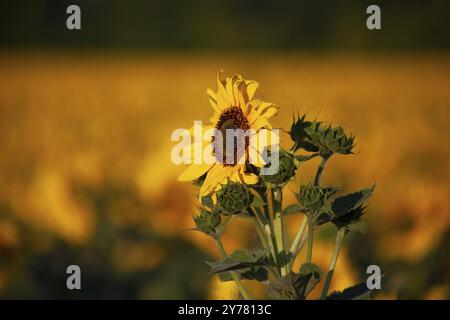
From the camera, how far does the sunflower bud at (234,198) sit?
1043mm

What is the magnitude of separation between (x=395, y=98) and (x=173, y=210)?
119 centimetres

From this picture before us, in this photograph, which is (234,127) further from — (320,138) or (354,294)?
(354,294)

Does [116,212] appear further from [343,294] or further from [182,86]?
[343,294]

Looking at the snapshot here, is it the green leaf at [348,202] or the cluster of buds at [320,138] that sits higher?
the cluster of buds at [320,138]

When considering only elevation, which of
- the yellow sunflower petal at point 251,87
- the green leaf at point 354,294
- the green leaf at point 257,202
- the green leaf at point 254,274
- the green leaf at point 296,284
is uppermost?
the yellow sunflower petal at point 251,87

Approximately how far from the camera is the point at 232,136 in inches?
43.3

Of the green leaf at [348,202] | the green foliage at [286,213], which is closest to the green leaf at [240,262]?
the green foliage at [286,213]

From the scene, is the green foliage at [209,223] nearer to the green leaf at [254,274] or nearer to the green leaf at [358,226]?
the green leaf at [254,274]

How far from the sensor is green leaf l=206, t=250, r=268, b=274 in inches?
40.2

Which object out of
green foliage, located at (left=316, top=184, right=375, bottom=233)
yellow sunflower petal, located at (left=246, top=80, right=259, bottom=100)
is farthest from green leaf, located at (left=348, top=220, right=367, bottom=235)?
yellow sunflower petal, located at (left=246, top=80, right=259, bottom=100)

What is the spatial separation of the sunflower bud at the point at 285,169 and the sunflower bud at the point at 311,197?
0.08 ft

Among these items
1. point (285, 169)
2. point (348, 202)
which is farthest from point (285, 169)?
point (348, 202)

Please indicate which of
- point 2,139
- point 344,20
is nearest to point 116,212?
point 2,139

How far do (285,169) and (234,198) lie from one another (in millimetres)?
70
